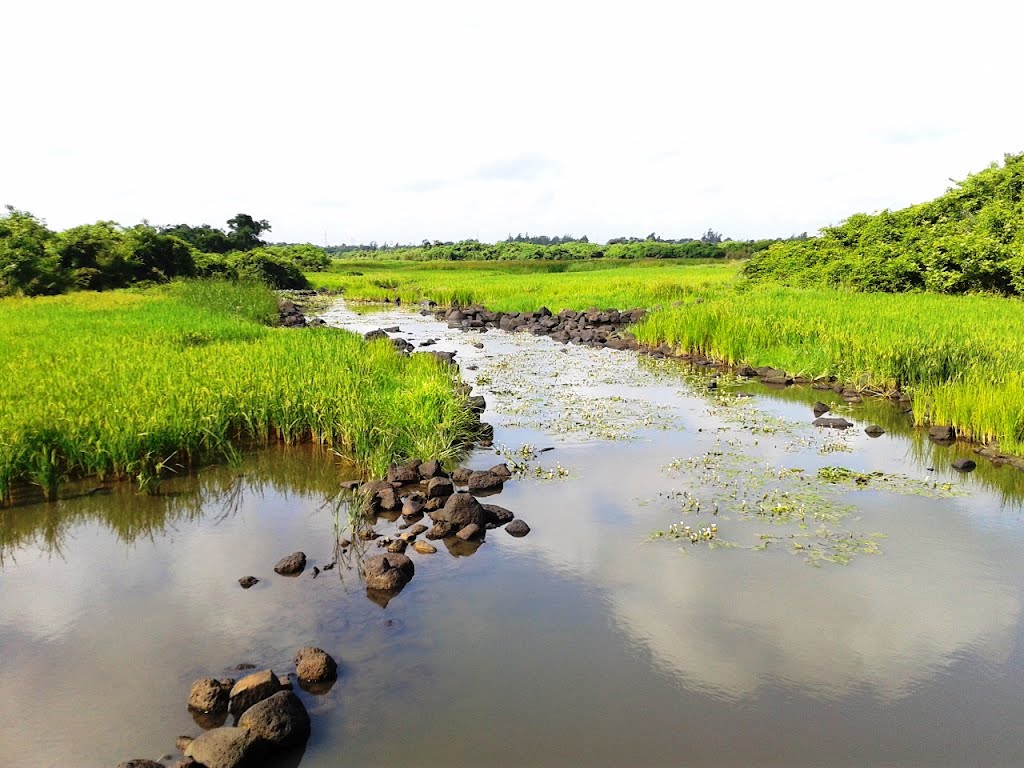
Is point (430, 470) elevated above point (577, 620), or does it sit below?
above

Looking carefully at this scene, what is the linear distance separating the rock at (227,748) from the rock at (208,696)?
358mm

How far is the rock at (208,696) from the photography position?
4047 mm

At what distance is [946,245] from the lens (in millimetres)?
22344

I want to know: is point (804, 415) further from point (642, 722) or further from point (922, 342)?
point (642, 722)

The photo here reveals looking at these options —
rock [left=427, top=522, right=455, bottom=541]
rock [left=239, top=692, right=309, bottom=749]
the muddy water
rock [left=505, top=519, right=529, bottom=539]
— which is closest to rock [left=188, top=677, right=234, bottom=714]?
the muddy water

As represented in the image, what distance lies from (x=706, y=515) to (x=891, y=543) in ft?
5.63

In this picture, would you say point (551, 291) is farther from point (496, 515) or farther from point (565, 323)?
point (496, 515)

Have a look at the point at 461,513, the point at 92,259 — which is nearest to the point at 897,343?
the point at 461,513

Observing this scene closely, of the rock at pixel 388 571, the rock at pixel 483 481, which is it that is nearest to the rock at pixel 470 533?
Result: the rock at pixel 388 571

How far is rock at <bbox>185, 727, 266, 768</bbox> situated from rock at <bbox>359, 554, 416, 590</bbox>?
186 cm

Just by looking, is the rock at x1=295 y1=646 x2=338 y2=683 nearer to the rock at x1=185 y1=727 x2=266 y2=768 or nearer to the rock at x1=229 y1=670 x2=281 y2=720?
the rock at x1=229 y1=670 x2=281 y2=720

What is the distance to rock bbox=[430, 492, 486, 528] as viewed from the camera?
6.69 metres

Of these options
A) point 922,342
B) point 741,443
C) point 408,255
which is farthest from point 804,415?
point 408,255

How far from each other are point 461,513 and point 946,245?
22.3m
